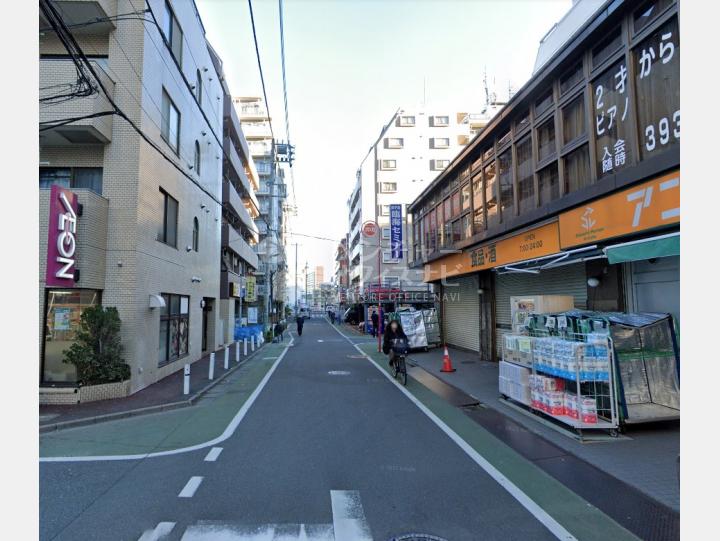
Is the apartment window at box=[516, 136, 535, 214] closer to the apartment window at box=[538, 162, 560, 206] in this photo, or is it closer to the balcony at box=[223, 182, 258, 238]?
the apartment window at box=[538, 162, 560, 206]

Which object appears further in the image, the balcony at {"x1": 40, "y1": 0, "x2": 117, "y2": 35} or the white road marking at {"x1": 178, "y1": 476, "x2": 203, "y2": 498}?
the balcony at {"x1": 40, "y1": 0, "x2": 117, "y2": 35}

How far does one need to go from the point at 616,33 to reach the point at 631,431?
7.40 meters

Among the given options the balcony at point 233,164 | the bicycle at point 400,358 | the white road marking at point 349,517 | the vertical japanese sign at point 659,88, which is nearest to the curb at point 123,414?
the bicycle at point 400,358

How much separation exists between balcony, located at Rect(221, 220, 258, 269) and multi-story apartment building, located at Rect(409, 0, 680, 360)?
13978 millimetres

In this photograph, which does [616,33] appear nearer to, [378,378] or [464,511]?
[464,511]

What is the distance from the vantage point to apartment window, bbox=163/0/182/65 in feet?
43.1

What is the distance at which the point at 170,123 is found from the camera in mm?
13430

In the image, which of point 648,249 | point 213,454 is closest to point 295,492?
point 213,454

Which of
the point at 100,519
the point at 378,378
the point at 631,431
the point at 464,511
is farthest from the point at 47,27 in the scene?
the point at 631,431

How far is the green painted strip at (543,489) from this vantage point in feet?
12.6

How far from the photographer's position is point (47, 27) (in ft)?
33.3

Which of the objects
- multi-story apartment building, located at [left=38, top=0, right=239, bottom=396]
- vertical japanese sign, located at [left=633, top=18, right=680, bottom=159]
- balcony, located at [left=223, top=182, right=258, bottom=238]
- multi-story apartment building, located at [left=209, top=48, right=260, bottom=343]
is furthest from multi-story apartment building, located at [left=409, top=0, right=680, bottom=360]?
multi-story apartment building, located at [left=209, top=48, right=260, bottom=343]

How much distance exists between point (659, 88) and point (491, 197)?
663cm

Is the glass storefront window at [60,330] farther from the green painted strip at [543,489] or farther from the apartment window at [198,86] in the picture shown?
the apartment window at [198,86]
